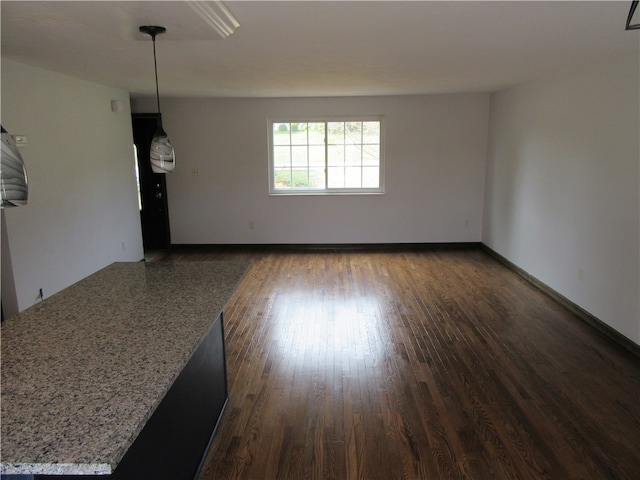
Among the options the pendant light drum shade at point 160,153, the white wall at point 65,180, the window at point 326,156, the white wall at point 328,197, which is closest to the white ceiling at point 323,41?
the white wall at point 65,180

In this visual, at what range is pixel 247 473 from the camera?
7.06 feet

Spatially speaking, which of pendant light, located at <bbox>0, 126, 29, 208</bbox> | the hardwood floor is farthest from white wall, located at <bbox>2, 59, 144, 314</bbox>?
pendant light, located at <bbox>0, 126, 29, 208</bbox>

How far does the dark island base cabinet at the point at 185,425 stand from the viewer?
1546 millimetres

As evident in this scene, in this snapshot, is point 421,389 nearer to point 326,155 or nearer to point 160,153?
point 160,153

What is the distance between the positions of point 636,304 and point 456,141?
3.76 meters

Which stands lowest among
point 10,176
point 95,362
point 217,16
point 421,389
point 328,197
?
point 421,389

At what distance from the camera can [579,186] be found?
404 centimetres

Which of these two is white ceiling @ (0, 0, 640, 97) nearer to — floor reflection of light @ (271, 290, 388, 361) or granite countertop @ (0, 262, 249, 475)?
granite countertop @ (0, 262, 249, 475)

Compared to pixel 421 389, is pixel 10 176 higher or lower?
higher

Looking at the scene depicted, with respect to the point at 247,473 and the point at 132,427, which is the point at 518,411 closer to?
the point at 247,473

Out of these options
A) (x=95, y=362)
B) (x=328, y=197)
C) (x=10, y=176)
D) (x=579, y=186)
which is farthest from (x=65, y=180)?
(x=579, y=186)

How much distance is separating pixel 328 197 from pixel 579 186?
3.53 m

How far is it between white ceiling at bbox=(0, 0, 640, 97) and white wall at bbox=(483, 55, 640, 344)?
0.30 m

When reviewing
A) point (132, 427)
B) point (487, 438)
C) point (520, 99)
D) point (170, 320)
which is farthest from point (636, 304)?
point (132, 427)
